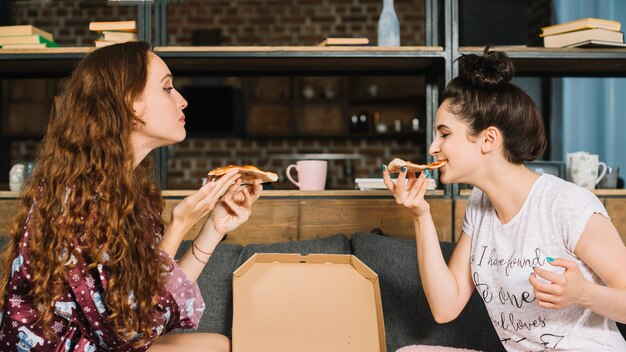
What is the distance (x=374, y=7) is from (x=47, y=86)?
2952 millimetres

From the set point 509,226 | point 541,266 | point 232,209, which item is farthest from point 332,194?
point 541,266

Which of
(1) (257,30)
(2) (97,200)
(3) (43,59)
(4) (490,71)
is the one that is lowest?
(2) (97,200)

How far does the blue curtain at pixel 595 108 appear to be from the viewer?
3412 millimetres

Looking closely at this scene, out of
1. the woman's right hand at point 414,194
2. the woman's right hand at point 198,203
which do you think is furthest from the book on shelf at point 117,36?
the woman's right hand at point 414,194

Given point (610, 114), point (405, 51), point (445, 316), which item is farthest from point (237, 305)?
point (610, 114)

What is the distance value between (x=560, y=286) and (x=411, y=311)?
27.4 inches

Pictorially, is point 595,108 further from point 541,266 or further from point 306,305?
point 306,305

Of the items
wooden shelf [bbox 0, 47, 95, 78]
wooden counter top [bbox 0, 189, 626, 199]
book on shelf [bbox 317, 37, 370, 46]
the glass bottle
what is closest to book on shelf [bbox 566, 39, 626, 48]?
wooden counter top [bbox 0, 189, 626, 199]

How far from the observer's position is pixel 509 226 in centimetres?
156

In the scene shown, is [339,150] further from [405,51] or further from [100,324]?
[100,324]

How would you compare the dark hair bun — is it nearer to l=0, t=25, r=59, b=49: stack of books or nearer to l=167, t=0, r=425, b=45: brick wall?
l=0, t=25, r=59, b=49: stack of books

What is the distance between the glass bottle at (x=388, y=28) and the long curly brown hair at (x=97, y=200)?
100 cm

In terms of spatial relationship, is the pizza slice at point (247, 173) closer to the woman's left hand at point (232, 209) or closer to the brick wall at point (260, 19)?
the woman's left hand at point (232, 209)

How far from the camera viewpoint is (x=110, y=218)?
1386 mm
